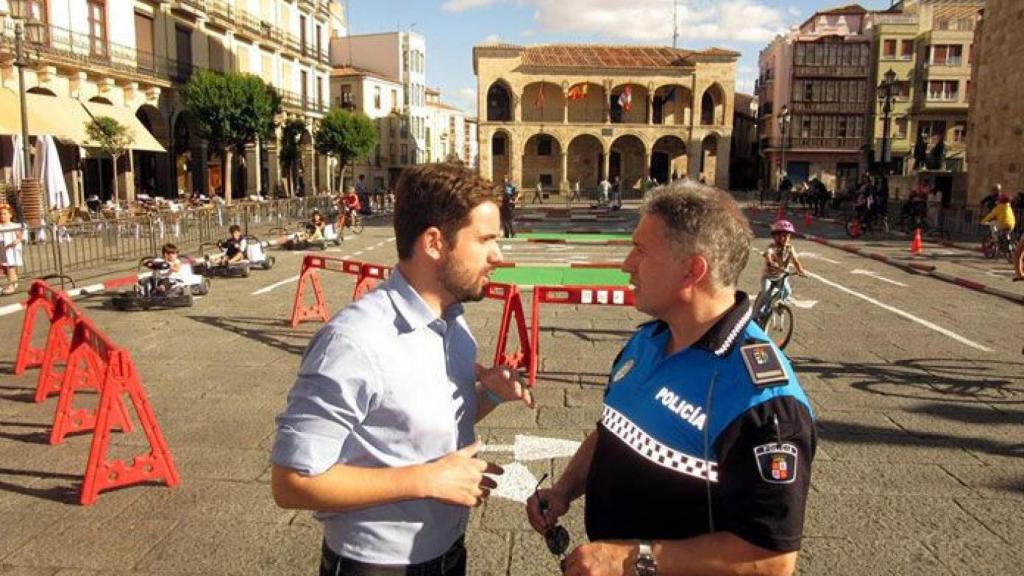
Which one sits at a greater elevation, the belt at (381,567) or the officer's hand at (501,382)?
the officer's hand at (501,382)

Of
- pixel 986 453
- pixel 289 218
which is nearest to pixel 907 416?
pixel 986 453

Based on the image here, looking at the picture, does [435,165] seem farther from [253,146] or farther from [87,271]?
[253,146]

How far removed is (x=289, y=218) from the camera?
2808 cm

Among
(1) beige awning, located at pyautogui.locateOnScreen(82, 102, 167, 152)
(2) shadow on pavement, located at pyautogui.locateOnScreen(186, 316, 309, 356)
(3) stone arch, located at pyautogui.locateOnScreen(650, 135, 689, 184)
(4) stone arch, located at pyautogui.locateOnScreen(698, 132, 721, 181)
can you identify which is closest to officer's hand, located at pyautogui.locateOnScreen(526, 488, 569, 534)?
(2) shadow on pavement, located at pyautogui.locateOnScreen(186, 316, 309, 356)

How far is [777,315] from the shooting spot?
8750mm

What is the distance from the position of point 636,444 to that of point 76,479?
14.2 feet

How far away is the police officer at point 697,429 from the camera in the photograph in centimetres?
175

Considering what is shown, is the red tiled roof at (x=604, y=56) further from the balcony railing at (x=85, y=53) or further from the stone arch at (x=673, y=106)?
the balcony railing at (x=85, y=53)

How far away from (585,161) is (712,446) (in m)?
60.8

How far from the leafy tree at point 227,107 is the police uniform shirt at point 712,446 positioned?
99.0 ft

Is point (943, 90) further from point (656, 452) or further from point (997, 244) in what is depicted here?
point (656, 452)

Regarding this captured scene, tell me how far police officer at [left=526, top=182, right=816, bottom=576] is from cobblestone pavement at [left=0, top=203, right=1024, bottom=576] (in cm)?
191

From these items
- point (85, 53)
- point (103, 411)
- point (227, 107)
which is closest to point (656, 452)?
point (103, 411)

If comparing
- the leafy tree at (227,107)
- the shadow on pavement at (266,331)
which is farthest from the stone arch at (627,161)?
the shadow on pavement at (266,331)
